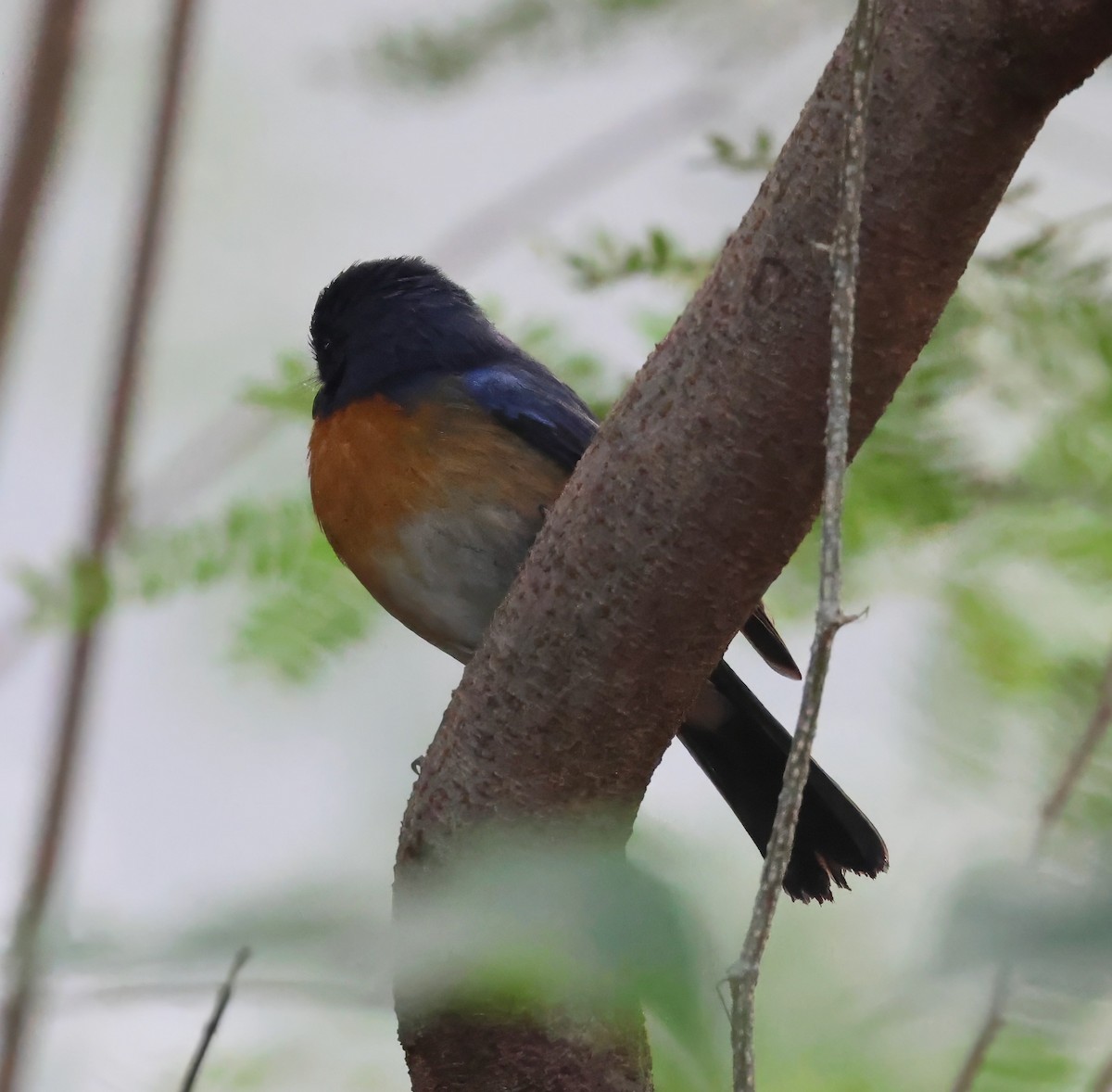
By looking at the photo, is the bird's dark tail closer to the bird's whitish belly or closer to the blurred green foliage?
the blurred green foliage

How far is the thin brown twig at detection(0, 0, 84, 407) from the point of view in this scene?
274cm

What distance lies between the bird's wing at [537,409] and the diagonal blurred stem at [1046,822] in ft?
3.38

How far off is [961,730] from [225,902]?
58cm

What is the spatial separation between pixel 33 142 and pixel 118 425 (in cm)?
55

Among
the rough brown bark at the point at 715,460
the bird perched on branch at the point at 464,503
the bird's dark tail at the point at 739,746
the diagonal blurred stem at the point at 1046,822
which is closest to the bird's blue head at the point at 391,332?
the bird perched on branch at the point at 464,503

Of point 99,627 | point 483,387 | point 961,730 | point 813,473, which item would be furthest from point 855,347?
point 99,627

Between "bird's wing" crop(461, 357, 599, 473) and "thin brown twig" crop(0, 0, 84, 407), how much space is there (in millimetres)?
905

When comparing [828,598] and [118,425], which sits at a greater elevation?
[118,425]

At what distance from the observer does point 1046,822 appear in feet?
2.46

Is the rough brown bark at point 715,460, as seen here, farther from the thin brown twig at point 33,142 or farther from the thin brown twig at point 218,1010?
the thin brown twig at point 33,142

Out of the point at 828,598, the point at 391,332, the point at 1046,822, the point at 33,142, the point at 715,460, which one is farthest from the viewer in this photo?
the point at 391,332

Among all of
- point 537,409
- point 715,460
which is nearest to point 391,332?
point 537,409

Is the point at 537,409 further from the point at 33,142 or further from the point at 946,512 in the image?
the point at 33,142

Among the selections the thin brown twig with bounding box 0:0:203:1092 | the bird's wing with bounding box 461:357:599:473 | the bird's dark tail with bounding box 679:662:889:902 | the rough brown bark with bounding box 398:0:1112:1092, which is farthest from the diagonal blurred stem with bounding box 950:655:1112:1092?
the thin brown twig with bounding box 0:0:203:1092
